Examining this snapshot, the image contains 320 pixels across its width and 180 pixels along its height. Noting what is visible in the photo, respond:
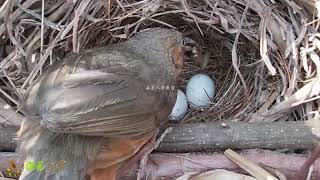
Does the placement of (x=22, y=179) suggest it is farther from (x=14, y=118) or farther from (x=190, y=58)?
(x=190, y=58)

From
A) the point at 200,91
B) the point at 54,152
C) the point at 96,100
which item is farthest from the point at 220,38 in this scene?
the point at 54,152

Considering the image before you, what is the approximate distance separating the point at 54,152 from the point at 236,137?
0.72 m

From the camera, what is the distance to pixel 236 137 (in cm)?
272

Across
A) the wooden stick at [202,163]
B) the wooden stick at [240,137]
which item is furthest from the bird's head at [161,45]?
the wooden stick at [202,163]

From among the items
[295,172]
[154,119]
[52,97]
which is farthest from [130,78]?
[295,172]

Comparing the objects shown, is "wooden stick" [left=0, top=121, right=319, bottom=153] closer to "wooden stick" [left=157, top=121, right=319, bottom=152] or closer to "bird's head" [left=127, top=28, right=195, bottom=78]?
"wooden stick" [left=157, top=121, right=319, bottom=152]

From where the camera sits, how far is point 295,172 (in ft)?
8.64

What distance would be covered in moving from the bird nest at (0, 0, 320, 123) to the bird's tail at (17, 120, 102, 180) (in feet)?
1.70

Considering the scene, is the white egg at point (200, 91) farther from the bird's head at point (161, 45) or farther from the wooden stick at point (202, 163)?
the wooden stick at point (202, 163)

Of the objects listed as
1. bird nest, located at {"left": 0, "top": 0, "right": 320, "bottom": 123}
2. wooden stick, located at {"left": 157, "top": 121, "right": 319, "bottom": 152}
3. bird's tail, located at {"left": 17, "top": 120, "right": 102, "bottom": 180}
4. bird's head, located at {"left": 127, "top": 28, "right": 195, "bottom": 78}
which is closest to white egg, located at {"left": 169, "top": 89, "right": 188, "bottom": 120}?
bird nest, located at {"left": 0, "top": 0, "right": 320, "bottom": 123}

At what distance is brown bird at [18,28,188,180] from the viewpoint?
2.37m

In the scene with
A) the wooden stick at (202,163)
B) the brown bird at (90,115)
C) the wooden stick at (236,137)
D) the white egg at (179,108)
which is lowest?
the white egg at (179,108)

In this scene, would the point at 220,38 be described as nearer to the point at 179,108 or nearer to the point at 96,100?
the point at 179,108

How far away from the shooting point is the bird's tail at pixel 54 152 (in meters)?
2.41
